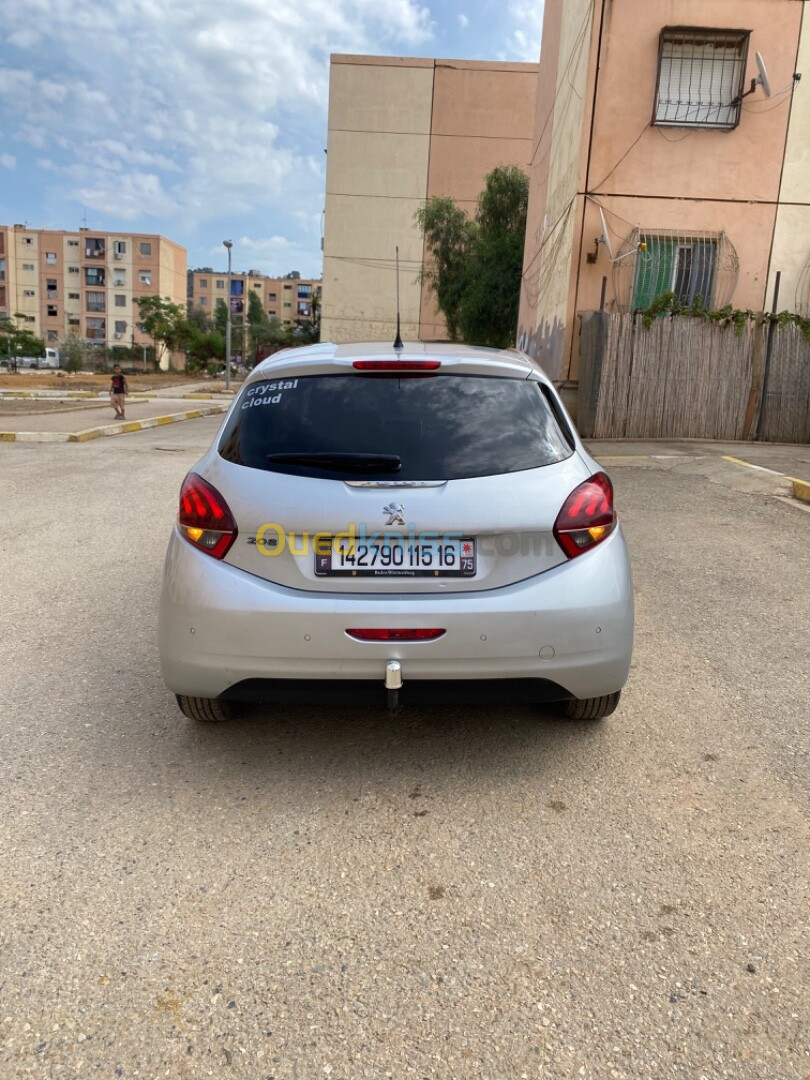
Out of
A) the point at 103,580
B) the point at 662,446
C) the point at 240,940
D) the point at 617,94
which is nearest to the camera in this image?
the point at 240,940

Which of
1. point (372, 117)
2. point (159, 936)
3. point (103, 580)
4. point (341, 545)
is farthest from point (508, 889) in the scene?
point (372, 117)

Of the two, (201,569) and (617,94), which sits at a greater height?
(617,94)

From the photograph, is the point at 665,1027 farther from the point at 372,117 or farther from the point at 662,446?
the point at 372,117

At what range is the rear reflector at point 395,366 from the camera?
3287 mm

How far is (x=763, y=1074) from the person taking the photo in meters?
1.85

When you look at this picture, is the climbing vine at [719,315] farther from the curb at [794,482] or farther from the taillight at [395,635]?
the taillight at [395,635]

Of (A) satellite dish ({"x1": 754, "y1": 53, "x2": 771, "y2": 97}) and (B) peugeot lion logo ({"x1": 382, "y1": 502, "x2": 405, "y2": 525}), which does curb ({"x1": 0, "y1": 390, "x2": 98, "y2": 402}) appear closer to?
(A) satellite dish ({"x1": 754, "y1": 53, "x2": 771, "y2": 97})

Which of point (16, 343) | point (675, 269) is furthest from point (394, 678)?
point (16, 343)

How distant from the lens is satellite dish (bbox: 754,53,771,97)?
45.9 feet

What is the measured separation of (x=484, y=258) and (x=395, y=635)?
25.0 m

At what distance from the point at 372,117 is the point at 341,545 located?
4382cm

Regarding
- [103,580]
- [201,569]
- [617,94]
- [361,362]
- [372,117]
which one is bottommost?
[103,580]

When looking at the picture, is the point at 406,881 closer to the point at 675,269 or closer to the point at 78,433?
the point at 675,269

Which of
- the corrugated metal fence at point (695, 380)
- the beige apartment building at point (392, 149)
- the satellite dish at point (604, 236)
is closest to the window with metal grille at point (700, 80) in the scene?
the satellite dish at point (604, 236)
